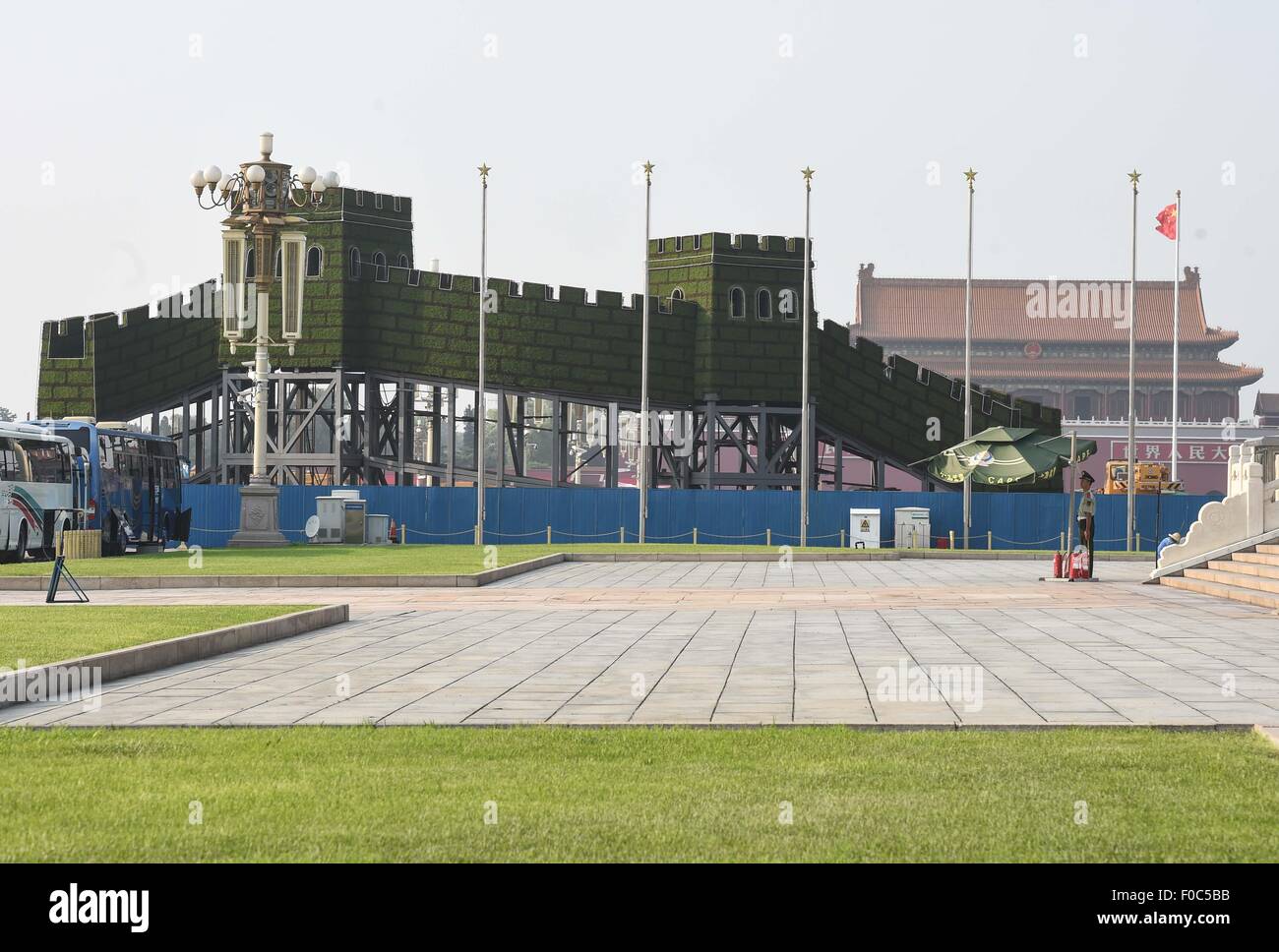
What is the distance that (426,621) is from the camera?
701 inches

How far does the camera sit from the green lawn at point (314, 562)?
26506mm

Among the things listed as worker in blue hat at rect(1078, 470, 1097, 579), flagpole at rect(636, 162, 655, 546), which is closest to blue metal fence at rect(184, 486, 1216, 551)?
flagpole at rect(636, 162, 655, 546)

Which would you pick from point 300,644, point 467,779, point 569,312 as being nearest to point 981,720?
point 467,779

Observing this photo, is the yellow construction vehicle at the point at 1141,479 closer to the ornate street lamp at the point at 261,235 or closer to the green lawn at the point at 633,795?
the ornate street lamp at the point at 261,235

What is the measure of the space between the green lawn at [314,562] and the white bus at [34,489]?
150 centimetres

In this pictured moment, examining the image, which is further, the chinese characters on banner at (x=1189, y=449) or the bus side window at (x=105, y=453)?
the chinese characters on banner at (x=1189, y=449)

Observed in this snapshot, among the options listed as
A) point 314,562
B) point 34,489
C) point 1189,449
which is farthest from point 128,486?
point 1189,449

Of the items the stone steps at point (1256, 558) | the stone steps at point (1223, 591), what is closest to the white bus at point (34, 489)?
the stone steps at point (1223, 591)

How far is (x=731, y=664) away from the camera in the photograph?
12977 mm

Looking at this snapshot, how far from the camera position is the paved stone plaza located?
9.86 metres

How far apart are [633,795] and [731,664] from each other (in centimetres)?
618
